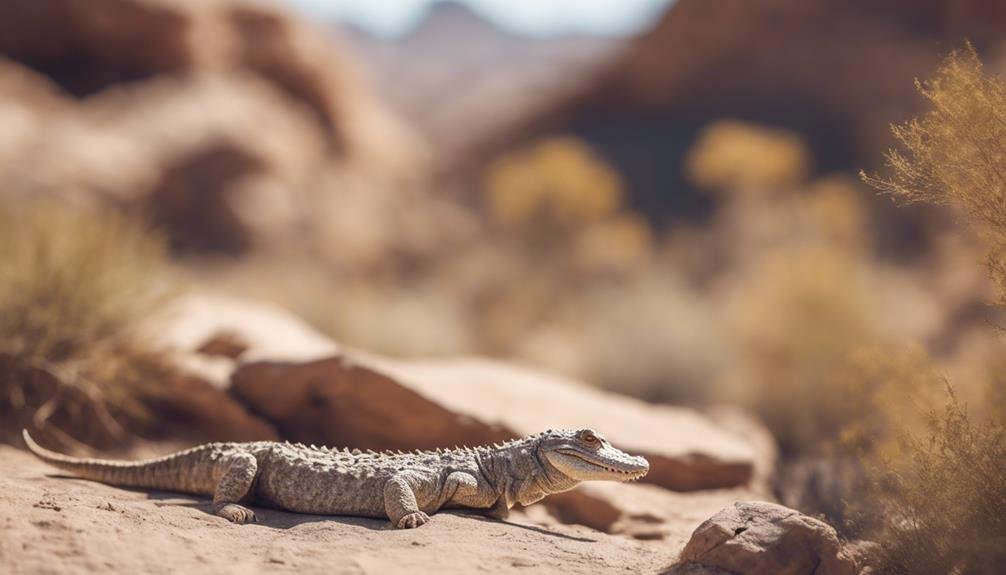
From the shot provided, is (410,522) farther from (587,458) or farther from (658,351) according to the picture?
(658,351)

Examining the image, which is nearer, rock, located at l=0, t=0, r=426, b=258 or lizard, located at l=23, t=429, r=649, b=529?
lizard, located at l=23, t=429, r=649, b=529

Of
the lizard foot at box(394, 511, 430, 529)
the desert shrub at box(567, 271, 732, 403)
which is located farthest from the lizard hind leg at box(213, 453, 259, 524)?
the desert shrub at box(567, 271, 732, 403)

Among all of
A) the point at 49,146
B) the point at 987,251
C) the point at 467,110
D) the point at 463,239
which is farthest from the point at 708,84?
the point at 987,251

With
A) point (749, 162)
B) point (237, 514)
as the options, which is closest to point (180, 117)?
point (749, 162)

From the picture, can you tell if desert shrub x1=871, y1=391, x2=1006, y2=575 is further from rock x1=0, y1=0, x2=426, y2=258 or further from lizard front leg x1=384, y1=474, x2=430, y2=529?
rock x1=0, y1=0, x2=426, y2=258

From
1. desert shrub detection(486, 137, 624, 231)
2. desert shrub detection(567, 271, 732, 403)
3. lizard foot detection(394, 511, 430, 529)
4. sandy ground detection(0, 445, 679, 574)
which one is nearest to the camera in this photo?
sandy ground detection(0, 445, 679, 574)
